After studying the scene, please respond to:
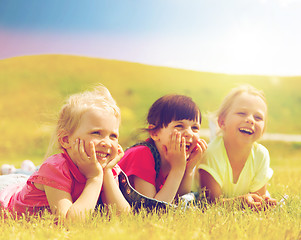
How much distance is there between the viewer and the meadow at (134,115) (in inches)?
87.6

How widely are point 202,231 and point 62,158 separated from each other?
4.04 ft

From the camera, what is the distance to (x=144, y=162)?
3254 mm

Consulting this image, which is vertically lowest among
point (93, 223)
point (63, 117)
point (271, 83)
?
point (93, 223)

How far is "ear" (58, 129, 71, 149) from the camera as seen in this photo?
9.34ft

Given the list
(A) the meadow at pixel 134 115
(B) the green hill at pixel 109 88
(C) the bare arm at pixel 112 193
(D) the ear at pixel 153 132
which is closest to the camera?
(A) the meadow at pixel 134 115

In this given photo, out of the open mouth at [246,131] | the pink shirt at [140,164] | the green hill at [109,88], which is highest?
the green hill at [109,88]

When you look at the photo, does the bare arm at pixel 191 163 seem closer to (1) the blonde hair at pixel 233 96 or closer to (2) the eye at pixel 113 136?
(1) the blonde hair at pixel 233 96

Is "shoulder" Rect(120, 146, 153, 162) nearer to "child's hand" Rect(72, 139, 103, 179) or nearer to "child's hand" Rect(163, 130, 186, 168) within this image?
"child's hand" Rect(163, 130, 186, 168)

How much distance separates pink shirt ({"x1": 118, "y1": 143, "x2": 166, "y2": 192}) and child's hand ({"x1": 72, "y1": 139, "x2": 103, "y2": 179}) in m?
0.58

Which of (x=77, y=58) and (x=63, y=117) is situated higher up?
(x=77, y=58)

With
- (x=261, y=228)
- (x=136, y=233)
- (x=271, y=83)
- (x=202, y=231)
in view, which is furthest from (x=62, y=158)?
(x=271, y=83)

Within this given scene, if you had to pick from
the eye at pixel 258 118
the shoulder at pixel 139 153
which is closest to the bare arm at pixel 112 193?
the shoulder at pixel 139 153

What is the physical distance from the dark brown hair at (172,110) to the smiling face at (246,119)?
0.58 meters

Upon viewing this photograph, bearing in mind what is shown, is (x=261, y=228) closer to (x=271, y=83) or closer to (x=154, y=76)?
(x=154, y=76)
